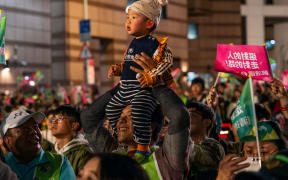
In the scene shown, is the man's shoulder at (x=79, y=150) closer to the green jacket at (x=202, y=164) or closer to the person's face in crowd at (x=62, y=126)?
the person's face in crowd at (x=62, y=126)

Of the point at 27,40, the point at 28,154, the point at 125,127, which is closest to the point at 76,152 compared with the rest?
the point at 28,154

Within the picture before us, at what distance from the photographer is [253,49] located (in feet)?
17.0

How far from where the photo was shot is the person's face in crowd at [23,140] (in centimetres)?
395

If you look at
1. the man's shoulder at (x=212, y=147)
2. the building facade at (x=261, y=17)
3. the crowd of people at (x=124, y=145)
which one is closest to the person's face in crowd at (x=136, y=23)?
the crowd of people at (x=124, y=145)

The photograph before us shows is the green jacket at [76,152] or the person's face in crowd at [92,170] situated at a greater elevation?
the person's face in crowd at [92,170]

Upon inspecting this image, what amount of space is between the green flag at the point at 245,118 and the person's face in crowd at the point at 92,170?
224cm

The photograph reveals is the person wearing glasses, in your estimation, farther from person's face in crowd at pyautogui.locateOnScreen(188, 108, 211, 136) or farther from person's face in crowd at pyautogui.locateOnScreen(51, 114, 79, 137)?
person's face in crowd at pyautogui.locateOnScreen(188, 108, 211, 136)

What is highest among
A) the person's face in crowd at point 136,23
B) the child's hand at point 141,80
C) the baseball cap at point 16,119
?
the person's face in crowd at point 136,23

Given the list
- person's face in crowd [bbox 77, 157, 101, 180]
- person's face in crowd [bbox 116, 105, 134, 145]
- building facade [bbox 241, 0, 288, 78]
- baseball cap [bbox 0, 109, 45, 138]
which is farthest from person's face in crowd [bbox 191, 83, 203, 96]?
building facade [bbox 241, 0, 288, 78]

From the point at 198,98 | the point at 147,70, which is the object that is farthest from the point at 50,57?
the point at 147,70

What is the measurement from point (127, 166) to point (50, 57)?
74.3 ft

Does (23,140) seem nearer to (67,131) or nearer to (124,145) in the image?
(124,145)

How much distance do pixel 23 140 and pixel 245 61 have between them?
7.69ft

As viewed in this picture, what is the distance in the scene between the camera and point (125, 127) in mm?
3785
